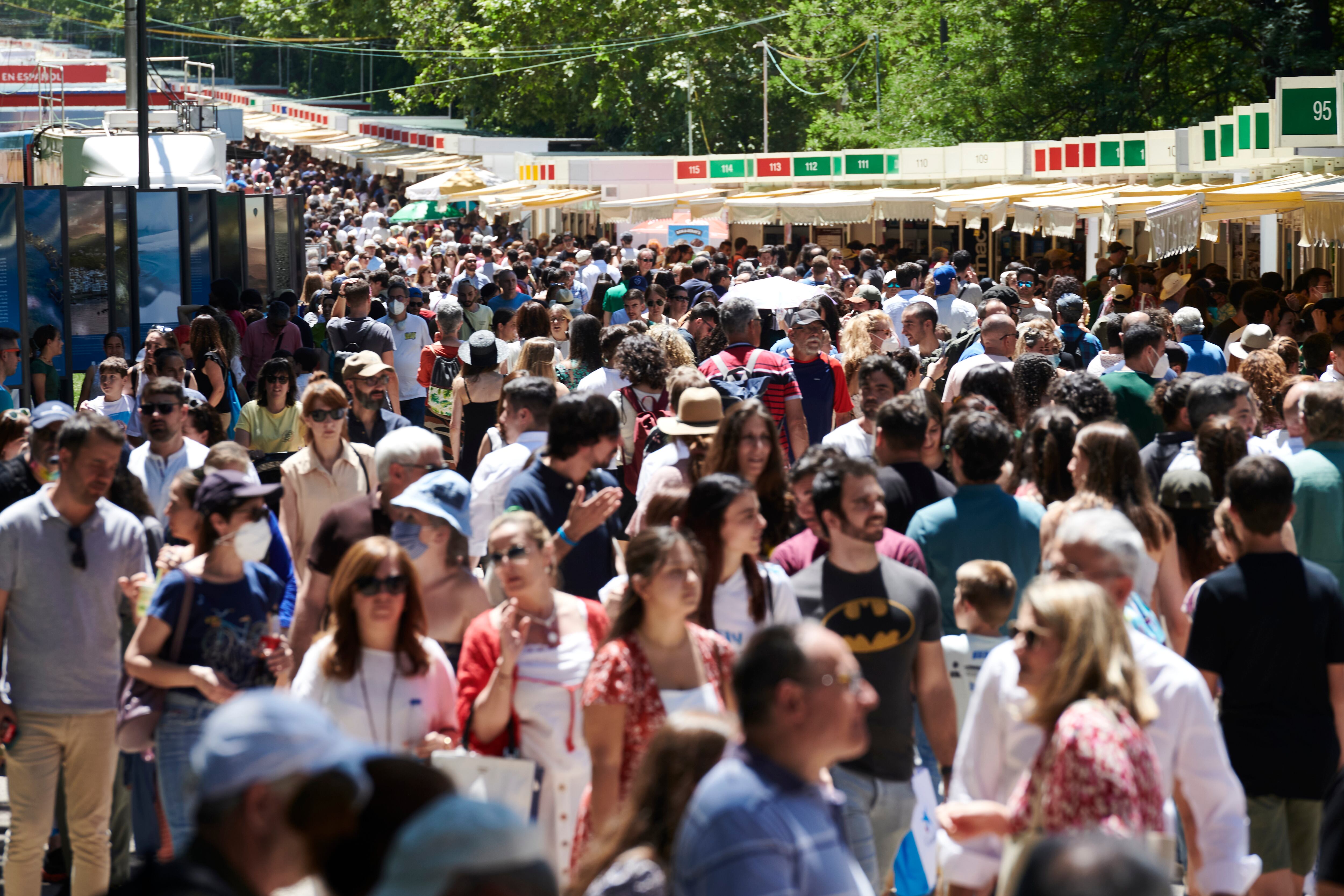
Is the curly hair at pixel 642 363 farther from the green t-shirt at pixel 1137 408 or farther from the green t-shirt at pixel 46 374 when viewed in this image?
the green t-shirt at pixel 46 374

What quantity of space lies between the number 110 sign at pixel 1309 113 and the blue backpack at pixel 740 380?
31.1 ft

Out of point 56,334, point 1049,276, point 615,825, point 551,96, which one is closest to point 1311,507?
point 615,825

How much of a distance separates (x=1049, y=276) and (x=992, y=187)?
24.7ft

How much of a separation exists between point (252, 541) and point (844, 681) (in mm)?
2554

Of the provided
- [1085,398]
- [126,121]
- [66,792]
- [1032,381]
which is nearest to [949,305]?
[1032,381]

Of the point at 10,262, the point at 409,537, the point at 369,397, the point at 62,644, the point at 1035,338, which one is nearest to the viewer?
the point at 62,644

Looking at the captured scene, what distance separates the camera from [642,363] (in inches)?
326

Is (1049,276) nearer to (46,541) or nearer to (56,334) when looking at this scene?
(56,334)

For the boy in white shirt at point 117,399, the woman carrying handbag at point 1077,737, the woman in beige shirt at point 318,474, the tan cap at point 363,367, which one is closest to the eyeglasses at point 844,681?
the woman carrying handbag at point 1077,737

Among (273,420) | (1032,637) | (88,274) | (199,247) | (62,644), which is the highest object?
(199,247)

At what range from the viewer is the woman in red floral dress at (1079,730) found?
3258mm

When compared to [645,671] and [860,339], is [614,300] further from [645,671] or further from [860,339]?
[645,671]

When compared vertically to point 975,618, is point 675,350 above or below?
above

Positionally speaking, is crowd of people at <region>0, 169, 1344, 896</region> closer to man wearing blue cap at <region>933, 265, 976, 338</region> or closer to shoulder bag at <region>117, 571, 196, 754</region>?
shoulder bag at <region>117, 571, 196, 754</region>
